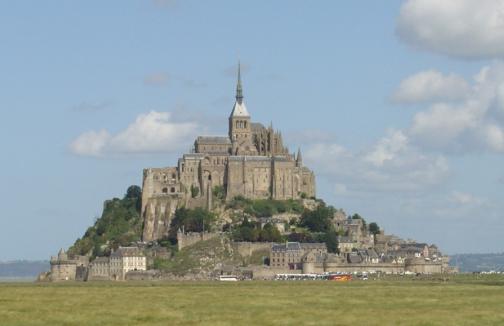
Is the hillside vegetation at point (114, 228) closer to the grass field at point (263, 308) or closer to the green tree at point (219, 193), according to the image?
the green tree at point (219, 193)

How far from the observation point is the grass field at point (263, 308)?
69.1 meters

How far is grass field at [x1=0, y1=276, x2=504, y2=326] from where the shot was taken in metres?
69.1

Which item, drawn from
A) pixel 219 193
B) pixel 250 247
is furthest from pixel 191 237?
pixel 219 193

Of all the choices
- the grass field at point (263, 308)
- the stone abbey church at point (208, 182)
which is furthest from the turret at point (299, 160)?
the grass field at point (263, 308)

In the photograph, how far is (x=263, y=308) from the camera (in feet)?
262

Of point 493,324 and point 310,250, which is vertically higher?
point 310,250

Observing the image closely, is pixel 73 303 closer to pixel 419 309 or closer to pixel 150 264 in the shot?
pixel 419 309

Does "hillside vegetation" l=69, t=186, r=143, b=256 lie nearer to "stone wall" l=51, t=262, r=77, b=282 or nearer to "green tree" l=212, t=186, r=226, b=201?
"stone wall" l=51, t=262, r=77, b=282


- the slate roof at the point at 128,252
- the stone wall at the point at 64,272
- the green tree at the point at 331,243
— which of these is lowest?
the stone wall at the point at 64,272

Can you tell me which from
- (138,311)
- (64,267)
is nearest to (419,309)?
(138,311)

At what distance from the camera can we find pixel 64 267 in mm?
175375

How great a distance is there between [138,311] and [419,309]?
60.3 ft

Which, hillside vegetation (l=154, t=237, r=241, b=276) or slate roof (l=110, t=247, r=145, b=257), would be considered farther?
slate roof (l=110, t=247, r=145, b=257)

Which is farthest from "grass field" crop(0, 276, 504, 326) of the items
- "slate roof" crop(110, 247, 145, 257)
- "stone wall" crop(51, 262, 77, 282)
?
"stone wall" crop(51, 262, 77, 282)
